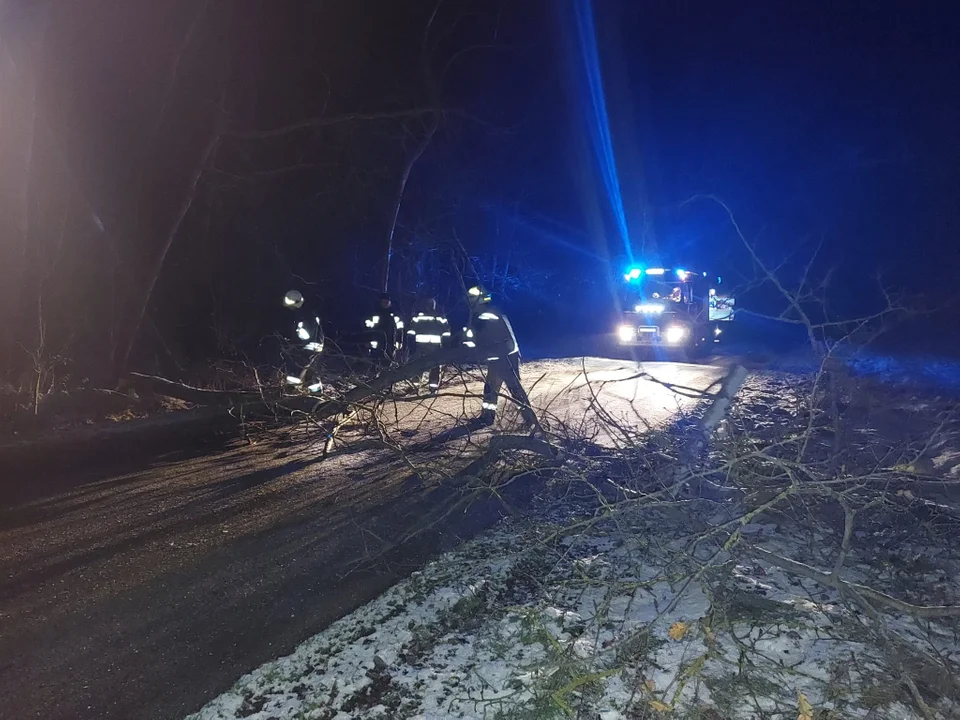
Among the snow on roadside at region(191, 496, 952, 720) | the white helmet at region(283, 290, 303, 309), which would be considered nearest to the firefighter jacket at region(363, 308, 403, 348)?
the white helmet at region(283, 290, 303, 309)

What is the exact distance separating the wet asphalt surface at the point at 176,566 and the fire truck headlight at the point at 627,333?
422 inches

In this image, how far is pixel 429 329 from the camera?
1001cm

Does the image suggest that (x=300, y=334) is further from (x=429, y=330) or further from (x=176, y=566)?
(x=176, y=566)

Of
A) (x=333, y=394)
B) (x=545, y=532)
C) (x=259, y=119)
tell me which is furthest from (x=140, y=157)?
(x=545, y=532)

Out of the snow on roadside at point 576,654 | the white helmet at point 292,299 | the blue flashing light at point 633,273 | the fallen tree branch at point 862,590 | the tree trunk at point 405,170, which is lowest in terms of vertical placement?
the snow on roadside at point 576,654

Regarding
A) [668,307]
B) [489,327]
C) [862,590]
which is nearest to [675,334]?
[668,307]

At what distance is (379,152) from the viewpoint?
1645 centimetres

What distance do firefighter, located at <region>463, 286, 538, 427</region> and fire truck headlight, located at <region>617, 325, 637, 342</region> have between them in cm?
805

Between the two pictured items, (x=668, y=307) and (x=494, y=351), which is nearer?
(x=494, y=351)

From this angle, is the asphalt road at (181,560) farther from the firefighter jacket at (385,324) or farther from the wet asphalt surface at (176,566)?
the firefighter jacket at (385,324)

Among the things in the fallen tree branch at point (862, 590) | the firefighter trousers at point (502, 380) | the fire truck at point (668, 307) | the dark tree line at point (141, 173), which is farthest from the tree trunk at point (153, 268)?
the fallen tree branch at point (862, 590)

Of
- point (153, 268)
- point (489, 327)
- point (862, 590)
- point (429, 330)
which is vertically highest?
point (153, 268)

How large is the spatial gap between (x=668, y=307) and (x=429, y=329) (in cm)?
772

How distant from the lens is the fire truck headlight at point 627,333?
15834 mm
